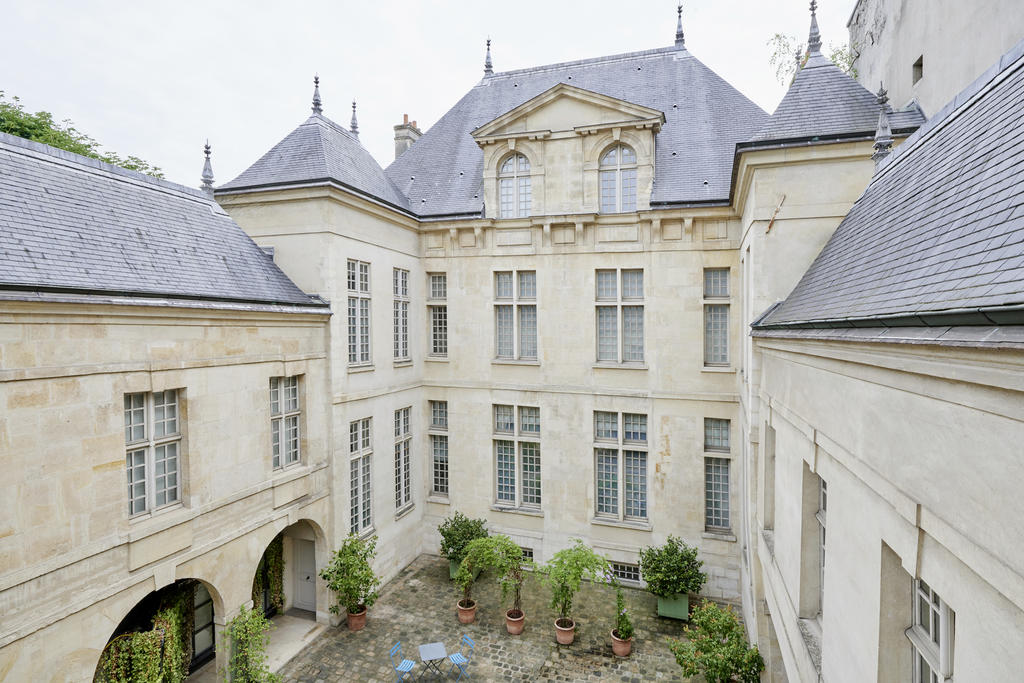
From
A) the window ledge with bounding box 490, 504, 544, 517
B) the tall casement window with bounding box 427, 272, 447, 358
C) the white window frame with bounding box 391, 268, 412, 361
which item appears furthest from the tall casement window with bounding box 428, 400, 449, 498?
the white window frame with bounding box 391, 268, 412, 361

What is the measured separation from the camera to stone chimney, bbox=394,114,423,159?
64.1 feet

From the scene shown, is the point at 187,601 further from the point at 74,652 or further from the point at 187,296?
the point at 187,296

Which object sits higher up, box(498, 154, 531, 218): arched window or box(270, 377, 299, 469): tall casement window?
box(498, 154, 531, 218): arched window

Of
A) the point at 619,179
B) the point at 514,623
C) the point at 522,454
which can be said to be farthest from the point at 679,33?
the point at 514,623

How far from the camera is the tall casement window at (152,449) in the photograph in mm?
8016

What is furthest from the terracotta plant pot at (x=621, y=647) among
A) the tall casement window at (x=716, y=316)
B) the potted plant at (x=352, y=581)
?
the tall casement window at (x=716, y=316)

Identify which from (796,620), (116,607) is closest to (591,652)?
(796,620)

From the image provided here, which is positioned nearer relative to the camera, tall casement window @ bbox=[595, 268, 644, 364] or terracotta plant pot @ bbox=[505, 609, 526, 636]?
terracotta plant pot @ bbox=[505, 609, 526, 636]

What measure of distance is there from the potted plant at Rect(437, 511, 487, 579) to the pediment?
10837 mm

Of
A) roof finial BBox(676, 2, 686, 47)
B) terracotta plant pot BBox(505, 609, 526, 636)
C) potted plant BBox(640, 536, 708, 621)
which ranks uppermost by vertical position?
roof finial BBox(676, 2, 686, 47)

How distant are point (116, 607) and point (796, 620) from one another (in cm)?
910

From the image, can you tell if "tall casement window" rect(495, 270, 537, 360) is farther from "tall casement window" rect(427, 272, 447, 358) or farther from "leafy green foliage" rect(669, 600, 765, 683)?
"leafy green foliage" rect(669, 600, 765, 683)

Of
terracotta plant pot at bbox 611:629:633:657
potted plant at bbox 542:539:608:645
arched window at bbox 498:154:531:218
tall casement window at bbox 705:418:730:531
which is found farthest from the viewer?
arched window at bbox 498:154:531:218

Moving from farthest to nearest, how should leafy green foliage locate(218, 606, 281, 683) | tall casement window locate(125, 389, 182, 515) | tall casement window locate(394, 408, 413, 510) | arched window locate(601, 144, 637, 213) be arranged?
1. tall casement window locate(394, 408, 413, 510)
2. arched window locate(601, 144, 637, 213)
3. leafy green foliage locate(218, 606, 281, 683)
4. tall casement window locate(125, 389, 182, 515)
